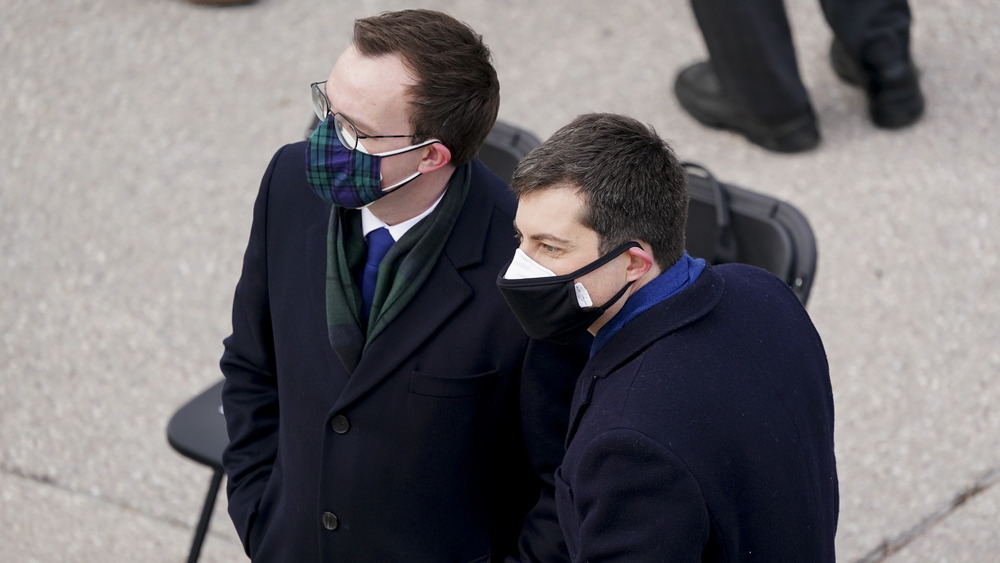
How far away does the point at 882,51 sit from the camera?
4.98 m

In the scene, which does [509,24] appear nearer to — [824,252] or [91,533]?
[824,252]

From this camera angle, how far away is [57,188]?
5.03 metres

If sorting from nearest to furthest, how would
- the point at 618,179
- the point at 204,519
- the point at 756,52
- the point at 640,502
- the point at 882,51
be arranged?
1. the point at 640,502
2. the point at 618,179
3. the point at 204,519
4. the point at 756,52
5. the point at 882,51

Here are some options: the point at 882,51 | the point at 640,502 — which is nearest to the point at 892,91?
the point at 882,51

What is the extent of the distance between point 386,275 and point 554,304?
0.41 metres

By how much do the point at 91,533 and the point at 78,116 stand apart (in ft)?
8.54

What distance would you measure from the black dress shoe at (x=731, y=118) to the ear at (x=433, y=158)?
3308 mm

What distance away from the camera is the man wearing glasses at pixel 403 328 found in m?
1.93

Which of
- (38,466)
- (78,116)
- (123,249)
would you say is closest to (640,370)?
(38,466)

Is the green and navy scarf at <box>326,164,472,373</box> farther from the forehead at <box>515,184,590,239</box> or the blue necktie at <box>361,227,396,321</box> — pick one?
the forehead at <box>515,184,590,239</box>

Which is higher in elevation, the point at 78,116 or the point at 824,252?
the point at 78,116

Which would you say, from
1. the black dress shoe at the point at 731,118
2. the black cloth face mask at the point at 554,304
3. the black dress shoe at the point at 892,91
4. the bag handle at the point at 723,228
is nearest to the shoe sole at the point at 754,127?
the black dress shoe at the point at 731,118

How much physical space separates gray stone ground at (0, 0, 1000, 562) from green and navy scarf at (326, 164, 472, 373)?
6.06ft

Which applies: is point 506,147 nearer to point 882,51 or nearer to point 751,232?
point 751,232
